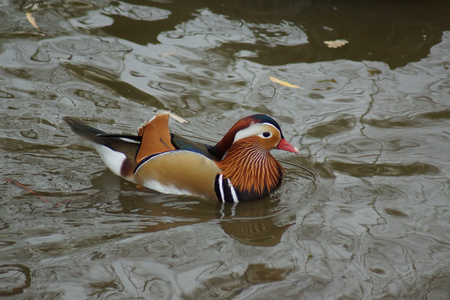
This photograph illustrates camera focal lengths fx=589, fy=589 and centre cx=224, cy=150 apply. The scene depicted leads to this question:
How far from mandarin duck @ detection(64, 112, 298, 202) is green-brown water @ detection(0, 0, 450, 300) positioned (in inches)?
4.9

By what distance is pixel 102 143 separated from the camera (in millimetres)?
5047

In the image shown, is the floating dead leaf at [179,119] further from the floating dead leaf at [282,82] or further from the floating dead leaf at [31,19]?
the floating dead leaf at [31,19]

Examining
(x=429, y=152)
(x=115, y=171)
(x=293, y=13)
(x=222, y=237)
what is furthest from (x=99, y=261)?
(x=293, y=13)

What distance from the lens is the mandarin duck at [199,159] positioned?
15.7 feet

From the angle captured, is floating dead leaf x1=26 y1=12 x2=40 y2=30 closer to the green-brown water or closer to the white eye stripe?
the green-brown water

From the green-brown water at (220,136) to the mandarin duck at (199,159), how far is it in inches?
4.9

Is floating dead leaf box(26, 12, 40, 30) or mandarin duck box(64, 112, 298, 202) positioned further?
floating dead leaf box(26, 12, 40, 30)

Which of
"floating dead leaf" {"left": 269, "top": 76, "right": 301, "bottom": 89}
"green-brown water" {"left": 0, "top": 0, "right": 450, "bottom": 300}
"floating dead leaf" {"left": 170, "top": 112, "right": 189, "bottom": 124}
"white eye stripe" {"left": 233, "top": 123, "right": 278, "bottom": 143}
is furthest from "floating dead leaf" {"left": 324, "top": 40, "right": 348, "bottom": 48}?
"white eye stripe" {"left": 233, "top": 123, "right": 278, "bottom": 143}

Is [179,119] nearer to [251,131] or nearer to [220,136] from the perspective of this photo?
[220,136]

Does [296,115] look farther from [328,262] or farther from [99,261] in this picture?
[99,261]

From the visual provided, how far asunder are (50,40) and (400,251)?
4.86 m

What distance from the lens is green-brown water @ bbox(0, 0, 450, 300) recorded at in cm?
390

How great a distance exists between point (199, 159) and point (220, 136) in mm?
963

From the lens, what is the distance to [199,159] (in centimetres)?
478
